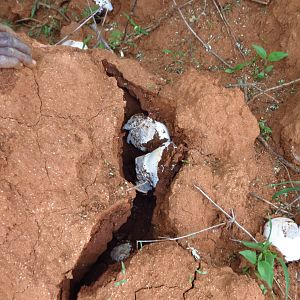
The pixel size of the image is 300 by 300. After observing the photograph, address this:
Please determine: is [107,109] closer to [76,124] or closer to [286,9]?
[76,124]

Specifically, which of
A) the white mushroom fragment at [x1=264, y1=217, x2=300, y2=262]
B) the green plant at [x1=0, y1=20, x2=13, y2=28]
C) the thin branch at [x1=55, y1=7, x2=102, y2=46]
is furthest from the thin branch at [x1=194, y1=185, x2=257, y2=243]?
the green plant at [x1=0, y1=20, x2=13, y2=28]

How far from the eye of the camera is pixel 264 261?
2.57 meters

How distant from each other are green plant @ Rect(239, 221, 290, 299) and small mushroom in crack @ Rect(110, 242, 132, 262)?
70 centimetres

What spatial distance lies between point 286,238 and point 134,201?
1.03m

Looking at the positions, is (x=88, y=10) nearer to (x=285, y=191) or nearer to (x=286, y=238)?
(x=285, y=191)

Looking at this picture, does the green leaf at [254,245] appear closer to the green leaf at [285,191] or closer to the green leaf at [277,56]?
the green leaf at [285,191]

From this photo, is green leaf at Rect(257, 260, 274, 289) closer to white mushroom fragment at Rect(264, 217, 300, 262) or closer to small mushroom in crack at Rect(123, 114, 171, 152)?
white mushroom fragment at Rect(264, 217, 300, 262)

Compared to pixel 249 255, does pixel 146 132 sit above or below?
above

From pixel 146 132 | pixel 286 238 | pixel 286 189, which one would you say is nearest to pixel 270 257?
pixel 286 238

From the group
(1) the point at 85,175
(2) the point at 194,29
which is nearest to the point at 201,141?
(1) the point at 85,175

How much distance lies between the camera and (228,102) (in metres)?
2.84

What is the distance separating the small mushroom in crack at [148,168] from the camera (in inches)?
111

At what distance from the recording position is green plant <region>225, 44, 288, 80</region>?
10.9 feet

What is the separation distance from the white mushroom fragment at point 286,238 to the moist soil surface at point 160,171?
10 centimetres
